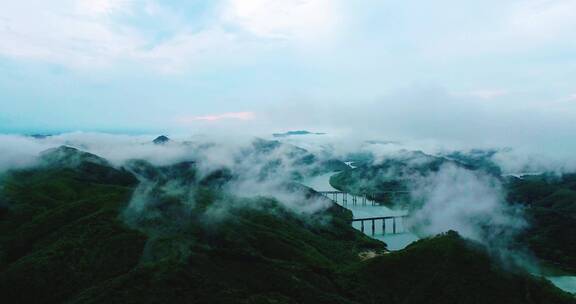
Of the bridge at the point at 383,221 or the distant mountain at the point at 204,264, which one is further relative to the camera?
the bridge at the point at 383,221

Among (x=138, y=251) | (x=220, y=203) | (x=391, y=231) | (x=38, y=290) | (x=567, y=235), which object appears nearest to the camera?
(x=38, y=290)

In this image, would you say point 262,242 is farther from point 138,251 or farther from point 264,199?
point 264,199

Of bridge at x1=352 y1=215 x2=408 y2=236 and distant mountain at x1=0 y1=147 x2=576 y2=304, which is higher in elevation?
distant mountain at x1=0 y1=147 x2=576 y2=304

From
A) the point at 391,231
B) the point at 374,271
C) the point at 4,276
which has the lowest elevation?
the point at 391,231

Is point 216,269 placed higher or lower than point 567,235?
higher

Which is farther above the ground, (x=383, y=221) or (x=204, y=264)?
(x=204, y=264)

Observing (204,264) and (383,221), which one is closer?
(204,264)

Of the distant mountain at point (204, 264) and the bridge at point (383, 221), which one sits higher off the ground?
the distant mountain at point (204, 264)

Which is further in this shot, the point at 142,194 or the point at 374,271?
the point at 142,194

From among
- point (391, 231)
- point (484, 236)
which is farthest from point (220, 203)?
point (484, 236)

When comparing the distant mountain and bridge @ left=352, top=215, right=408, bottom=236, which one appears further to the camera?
bridge @ left=352, top=215, right=408, bottom=236

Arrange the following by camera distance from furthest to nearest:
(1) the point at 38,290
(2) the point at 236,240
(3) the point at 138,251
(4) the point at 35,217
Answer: (4) the point at 35,217
(2) the point at 236,240
(3) the point at 138,251
(1) the point at 38,290
